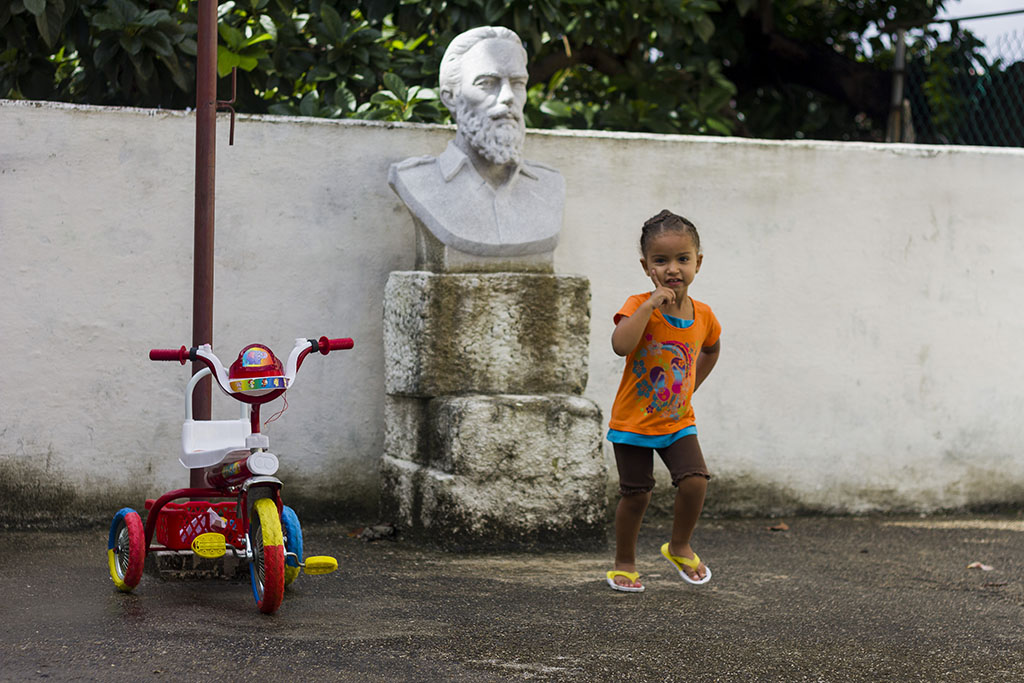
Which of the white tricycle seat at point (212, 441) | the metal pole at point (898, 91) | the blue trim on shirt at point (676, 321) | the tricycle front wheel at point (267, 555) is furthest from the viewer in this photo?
the metal pole at point (898, 91)

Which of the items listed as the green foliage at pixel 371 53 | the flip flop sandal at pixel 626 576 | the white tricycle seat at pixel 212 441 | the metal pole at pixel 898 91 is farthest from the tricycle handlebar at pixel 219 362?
the metal pole at pixel 898 91

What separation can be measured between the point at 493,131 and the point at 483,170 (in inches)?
7.1

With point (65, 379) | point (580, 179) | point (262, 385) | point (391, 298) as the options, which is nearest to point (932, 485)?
point (580, 179)

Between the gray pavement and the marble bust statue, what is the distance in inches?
48.1

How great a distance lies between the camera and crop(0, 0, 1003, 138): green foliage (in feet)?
18.4

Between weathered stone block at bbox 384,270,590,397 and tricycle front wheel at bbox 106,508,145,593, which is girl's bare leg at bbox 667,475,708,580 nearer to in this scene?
weathered stone block at bbox 384,270,590,397

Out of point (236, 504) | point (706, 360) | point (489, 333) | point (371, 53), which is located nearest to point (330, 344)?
point (236, 504)

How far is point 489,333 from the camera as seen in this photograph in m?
4.62

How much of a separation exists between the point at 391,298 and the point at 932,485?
9.14 feet

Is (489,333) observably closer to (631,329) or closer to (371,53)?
(631,329)

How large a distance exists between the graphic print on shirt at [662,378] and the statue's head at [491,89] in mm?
1029

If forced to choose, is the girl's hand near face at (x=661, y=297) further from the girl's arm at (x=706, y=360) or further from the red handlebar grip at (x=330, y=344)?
the red handlebar grip at (x=330, y=344)

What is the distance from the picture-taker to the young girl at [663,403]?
4.00m

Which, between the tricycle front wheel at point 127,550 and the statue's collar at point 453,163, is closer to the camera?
the tricycle front wheel at point 127,550
